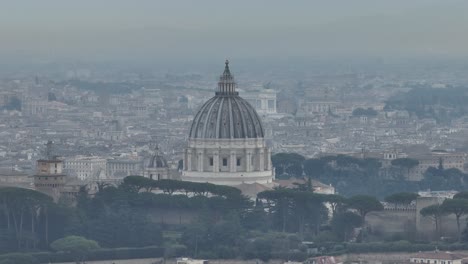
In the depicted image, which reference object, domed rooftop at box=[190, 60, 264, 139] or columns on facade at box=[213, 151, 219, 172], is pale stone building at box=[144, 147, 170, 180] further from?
columns on facade at box=[213, 151, 219, 172]

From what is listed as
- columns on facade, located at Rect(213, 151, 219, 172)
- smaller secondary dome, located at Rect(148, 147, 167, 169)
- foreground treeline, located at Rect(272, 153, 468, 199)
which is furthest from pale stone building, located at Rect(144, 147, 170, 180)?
foreground treeline, located at Rect(272, 153, 468, 199)

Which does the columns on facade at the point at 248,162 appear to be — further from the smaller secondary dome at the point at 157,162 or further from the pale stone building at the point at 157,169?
the smaller secondary dome at the point at 157,162

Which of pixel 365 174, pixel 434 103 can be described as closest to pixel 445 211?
pixel 365 174

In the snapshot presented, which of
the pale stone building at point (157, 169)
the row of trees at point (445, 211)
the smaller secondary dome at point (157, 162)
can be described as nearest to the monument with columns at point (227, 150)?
the pale stone building at point (157, 169)

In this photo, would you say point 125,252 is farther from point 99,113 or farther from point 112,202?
point 99,113

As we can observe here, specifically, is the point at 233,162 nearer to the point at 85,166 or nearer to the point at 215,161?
the point at 215,161
